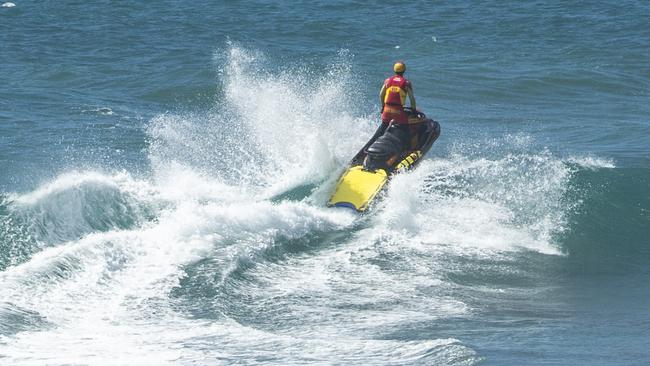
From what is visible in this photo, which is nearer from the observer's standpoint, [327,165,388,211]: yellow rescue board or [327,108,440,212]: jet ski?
[327,165,388,211]: yellow rescue board

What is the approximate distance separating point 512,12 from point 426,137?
16.7 metres

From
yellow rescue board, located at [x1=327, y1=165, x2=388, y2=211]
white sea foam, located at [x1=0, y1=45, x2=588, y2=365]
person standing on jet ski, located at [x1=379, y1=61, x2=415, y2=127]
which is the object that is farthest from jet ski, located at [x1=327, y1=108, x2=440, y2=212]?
white sea foam, located at [x1=0, y1=45, x2=588, y2=365]

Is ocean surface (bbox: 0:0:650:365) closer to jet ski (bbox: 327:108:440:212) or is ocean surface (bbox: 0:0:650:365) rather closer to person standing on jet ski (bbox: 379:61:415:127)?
jet ski (bbox: 327:108:440:212)

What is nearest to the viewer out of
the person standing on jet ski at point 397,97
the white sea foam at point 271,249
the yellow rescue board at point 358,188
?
the white sea foam at point 271,249

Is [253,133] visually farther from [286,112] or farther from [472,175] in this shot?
[472,175]

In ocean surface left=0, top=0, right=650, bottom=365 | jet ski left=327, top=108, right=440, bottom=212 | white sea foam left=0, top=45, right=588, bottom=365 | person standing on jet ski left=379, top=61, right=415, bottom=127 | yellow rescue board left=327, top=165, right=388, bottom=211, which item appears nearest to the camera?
white sea foam left=0, top=45, right=588, bottom=365

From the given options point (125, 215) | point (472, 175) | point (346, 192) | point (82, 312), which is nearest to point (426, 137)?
point (472, 175)

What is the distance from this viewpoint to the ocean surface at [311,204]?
1013 centimetres

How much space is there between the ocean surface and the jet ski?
0.25 metres

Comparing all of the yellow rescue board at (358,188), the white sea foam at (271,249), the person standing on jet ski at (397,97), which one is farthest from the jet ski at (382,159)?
the white sea foam at (271,249)

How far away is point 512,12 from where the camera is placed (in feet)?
104

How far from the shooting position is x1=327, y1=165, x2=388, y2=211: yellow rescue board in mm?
14203

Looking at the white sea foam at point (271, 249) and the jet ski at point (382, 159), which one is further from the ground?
the jet ski at point (382, 159)

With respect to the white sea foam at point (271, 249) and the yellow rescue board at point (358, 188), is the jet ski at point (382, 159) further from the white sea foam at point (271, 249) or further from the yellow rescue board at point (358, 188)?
the white sea foam at point (271, 249)
